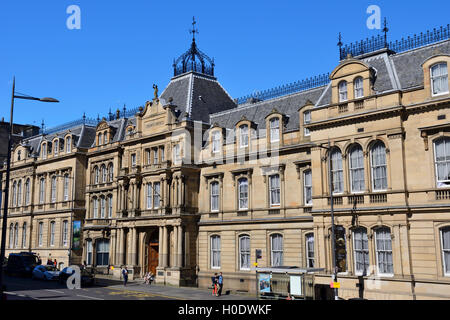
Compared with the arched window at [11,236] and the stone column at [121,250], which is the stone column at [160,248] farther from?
the arched window at [11,236]

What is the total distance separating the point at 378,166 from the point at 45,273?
35.6m

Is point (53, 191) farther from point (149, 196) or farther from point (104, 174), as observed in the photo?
point (149, 196)

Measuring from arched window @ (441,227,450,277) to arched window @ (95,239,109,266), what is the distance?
124 ft

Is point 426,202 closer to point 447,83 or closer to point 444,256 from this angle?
point 444,256

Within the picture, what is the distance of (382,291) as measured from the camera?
28312 millimetres

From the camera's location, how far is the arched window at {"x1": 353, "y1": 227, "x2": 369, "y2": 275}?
29.5 metres

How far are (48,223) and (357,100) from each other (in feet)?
154

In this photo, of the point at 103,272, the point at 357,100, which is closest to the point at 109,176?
the point at 103,272

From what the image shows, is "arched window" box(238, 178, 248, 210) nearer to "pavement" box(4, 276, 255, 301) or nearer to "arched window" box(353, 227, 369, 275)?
"pavement" box(4, 276, 255, 301)

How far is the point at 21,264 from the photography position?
53.6 meters

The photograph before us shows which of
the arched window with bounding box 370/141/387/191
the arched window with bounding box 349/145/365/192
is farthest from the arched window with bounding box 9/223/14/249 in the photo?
the arched window with bounding box 370/141/387/191

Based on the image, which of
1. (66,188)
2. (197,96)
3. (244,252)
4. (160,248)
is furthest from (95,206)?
(244,252)

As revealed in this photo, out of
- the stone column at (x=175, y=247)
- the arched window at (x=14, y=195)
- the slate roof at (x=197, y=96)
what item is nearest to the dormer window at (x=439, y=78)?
the slate roof at (x=197, y=96)

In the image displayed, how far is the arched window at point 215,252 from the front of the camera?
Answer: 43.1 metres
